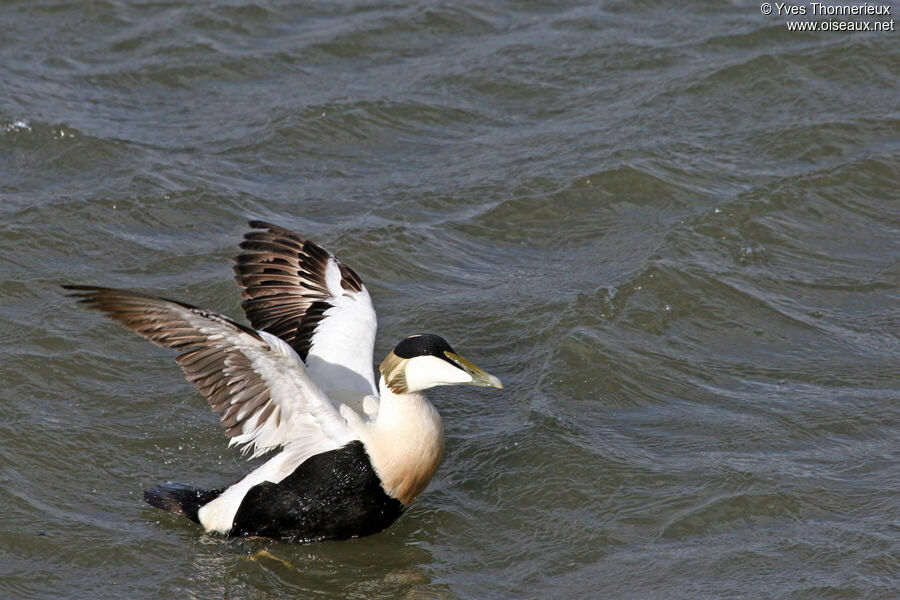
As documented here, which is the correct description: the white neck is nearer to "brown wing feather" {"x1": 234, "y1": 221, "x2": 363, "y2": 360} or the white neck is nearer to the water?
the water

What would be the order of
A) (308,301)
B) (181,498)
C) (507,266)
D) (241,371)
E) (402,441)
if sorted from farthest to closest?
(507,266) < (308,301) < (181,498) < (402,441) < (241,371)

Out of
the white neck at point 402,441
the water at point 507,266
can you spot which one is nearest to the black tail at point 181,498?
the water at point 507,266

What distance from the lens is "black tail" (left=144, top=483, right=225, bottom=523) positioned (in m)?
5.50

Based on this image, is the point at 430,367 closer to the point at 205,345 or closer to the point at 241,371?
the point at 241,371

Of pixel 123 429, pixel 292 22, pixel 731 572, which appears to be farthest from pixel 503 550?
pixel 292 22

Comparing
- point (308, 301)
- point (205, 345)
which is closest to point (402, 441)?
point (205, 345)

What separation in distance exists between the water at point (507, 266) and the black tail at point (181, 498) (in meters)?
0.12

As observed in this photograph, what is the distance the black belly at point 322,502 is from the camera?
537cm

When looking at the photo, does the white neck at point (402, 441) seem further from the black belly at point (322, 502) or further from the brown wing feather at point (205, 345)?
the brown wing feather at point (205, 345)

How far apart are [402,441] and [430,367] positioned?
37cm

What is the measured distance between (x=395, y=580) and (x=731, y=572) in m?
1.42

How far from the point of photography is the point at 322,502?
5.39 m

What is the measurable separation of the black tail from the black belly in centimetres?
20

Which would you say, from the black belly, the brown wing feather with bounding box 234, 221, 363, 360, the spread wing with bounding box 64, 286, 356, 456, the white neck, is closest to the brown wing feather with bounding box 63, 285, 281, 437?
the spread wing with bounding box 64, 286, 356, 456
